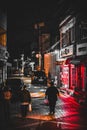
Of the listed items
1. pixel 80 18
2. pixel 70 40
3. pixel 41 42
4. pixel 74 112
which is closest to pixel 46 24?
pixel 41 42

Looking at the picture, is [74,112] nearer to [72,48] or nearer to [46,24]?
[72,48]

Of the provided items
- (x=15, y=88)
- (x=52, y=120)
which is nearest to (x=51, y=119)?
(x=52, y=120)

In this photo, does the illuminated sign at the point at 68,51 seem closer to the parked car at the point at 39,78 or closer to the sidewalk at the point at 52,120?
the parked car at the point at 39,78

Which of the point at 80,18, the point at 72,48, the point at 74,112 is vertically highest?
the point at 80,18

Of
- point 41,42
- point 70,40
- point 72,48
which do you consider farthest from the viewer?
point 41,42

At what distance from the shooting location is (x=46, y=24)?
68.1 metres

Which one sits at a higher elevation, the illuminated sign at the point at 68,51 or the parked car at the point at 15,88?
the illuminated sign at the point at 68,51

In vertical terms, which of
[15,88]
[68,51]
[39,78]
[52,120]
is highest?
[68,51]

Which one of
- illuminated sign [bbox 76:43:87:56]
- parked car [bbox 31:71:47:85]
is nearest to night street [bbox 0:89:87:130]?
illuminated sign [bbox 76:43:87:56]

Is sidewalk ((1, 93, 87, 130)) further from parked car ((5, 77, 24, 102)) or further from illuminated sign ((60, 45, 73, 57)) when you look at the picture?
illuminated sign ((60, 45, 73, 57))

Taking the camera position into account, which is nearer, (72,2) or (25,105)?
(25,105)

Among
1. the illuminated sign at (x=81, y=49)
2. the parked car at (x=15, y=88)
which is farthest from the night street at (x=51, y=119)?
the illuminated sign at (x=81, y=49)

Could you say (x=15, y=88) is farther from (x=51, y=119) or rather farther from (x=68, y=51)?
(x=51, y=119)

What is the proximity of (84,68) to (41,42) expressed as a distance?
152 feet
